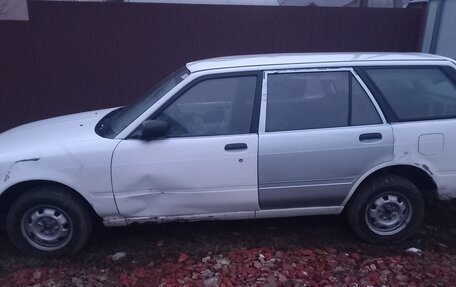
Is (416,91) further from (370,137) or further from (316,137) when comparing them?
(316,137)

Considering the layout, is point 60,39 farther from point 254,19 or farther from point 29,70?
point 254,19

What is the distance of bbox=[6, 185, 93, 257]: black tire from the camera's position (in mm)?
4277

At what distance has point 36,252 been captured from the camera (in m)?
4.43

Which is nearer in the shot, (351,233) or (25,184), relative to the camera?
(25,184)

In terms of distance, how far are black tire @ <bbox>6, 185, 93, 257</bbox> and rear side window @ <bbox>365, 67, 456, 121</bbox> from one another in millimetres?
2846

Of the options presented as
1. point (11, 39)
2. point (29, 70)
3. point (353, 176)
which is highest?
point (11, 39)

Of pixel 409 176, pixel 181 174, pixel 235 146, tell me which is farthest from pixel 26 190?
pixel 409 176

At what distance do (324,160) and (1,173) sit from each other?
2727 mm

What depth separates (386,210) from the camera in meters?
4.62

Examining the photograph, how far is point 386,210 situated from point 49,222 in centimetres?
298

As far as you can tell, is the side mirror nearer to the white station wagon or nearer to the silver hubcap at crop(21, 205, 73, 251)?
the white station wagon

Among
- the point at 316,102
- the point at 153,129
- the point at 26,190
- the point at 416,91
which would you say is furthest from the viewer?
the point at 416,91

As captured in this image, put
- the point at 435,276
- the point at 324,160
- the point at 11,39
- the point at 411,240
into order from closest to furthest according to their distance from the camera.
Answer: the point at 435,276
the point at 324,160
the point at 411,240
the point at 11,39

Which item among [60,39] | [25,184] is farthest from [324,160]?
[60,39]
